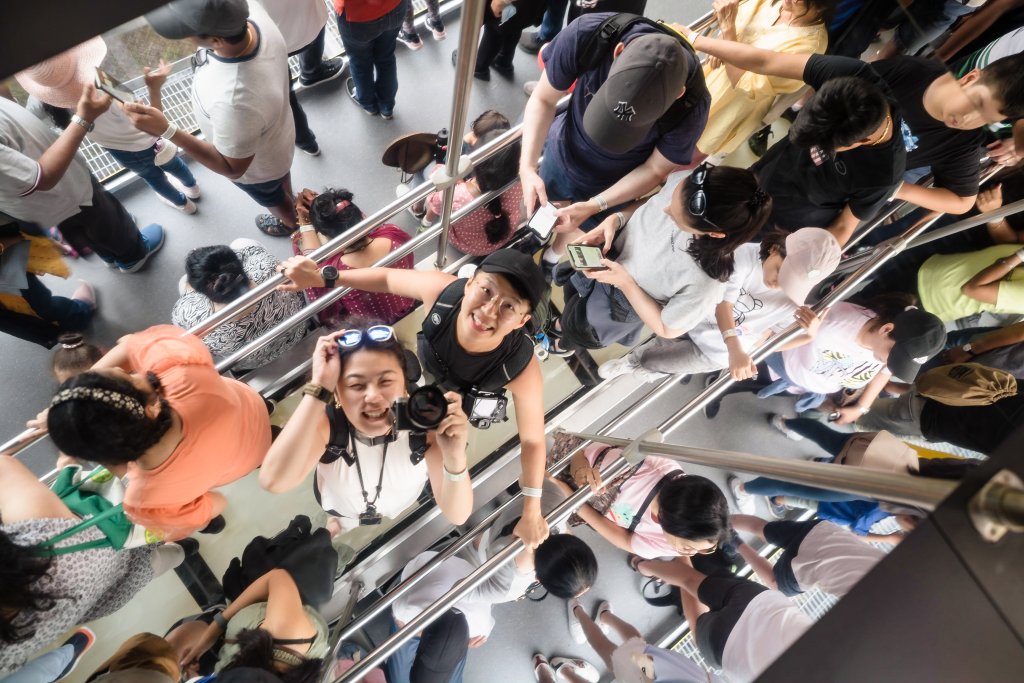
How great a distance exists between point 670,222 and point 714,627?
173 centimetres

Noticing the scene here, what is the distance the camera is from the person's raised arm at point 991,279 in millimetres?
2289

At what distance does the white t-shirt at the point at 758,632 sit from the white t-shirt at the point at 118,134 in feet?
10.7

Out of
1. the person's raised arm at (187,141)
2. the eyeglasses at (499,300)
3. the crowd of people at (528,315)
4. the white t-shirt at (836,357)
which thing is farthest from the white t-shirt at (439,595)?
the white t-shirt at (836,357)

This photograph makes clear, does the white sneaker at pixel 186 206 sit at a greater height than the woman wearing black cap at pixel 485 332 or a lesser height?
greater

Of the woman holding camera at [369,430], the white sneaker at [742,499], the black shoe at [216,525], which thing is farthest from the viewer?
the white sneaker at [742,499]

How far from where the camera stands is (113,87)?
1957mm

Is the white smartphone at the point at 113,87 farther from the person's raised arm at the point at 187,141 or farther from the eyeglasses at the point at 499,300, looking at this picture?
the eyeglasses at the point at 499,300

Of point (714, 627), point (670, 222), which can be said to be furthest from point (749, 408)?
point (670, 222)

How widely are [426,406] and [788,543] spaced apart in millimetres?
2083

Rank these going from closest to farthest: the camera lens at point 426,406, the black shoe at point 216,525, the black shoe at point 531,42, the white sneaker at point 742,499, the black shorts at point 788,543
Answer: the camera lens at point 426,406 → the black shoe at point 216,525 → the black shorts at point 788,543 → the white sneaker at point 742,499 → the black shoe at point 531,42

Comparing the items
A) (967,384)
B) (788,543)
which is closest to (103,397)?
(788,543)

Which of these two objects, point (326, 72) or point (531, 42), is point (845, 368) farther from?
point (326, 72)

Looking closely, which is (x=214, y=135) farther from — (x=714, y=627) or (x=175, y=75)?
(x=714, y=627)

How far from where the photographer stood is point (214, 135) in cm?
207
